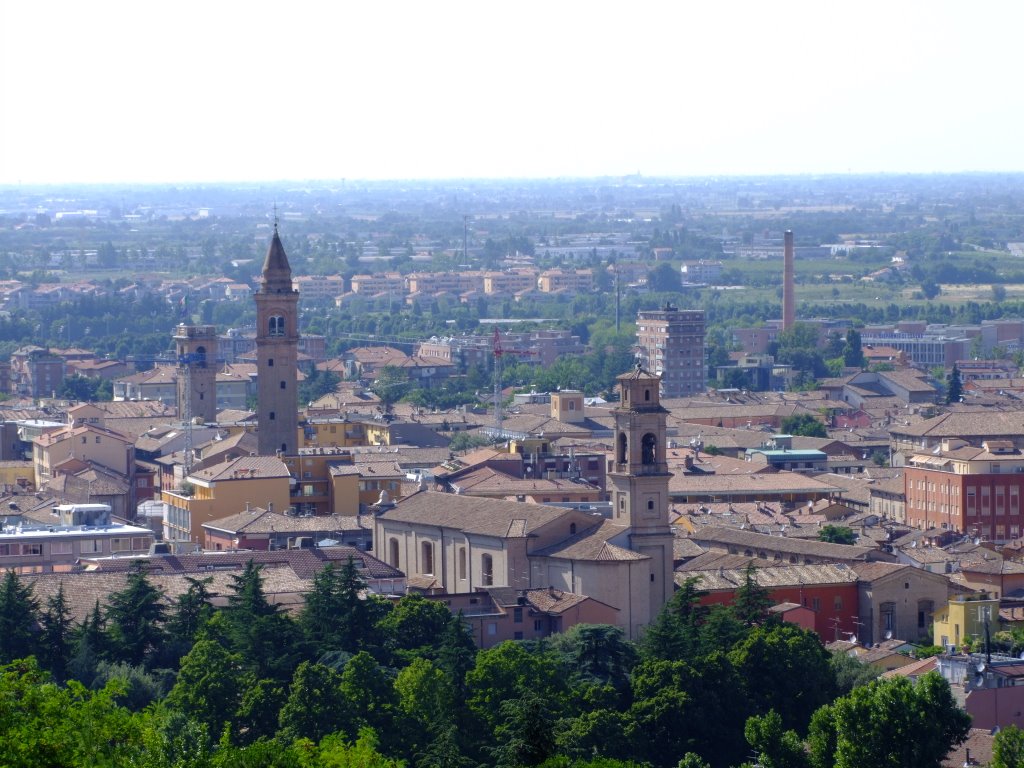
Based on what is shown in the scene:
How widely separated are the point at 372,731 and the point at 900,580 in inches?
524

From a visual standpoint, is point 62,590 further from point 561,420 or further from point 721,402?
point 721,402

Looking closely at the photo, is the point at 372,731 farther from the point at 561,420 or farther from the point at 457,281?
the point at 457,281

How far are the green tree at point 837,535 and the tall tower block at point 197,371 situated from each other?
19196mm

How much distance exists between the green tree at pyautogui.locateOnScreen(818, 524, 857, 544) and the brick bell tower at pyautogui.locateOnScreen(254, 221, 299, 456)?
11671 millimetres

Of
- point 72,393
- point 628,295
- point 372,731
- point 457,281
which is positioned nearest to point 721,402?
point 72,393

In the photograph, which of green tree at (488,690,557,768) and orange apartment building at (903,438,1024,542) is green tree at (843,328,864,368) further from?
green tree at (488,690,557,768)

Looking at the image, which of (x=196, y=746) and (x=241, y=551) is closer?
(x=196, y=746)

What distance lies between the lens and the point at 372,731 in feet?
110

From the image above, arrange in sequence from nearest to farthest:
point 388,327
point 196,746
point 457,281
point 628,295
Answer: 1. point 196,746
2. point 388,327
3. point 628,295
4. point 457,281

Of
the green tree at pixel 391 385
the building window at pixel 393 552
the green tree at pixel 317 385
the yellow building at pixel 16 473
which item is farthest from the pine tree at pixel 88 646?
the green tree at pixel 317 385

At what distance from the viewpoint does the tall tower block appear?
6756cm

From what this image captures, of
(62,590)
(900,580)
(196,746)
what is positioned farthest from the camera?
(900,580)

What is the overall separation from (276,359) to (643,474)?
16.4 m

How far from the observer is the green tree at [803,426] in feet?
248
